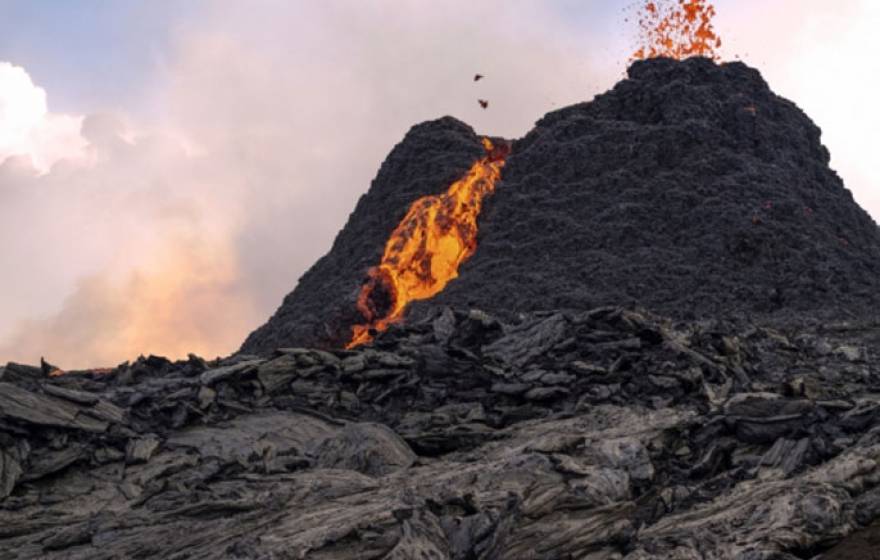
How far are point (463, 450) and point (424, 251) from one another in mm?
32870

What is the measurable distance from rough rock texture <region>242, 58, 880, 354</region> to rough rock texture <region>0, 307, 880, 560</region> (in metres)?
14.1

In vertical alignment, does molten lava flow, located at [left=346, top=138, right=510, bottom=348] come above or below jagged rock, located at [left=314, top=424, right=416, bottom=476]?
above

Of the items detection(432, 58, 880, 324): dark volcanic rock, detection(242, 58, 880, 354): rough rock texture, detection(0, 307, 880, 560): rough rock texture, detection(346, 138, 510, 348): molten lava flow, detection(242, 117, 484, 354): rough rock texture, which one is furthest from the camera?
detection(346, 138, 510, 348): molten lava flow

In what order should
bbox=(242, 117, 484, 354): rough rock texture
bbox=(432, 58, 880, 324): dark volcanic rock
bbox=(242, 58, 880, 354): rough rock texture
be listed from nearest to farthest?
bbox=(432, 58, 880, 324): dark volcanic rock
bbox=(242, 58, 880, 354): rough rock texture
bbox=(242, 117, 484, 354): rough rock texture

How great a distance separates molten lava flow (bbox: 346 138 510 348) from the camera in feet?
170

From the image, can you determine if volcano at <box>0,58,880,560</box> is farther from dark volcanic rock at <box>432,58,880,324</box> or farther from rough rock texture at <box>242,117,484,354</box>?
rough rock texture at <box>242,117,484,354</box>

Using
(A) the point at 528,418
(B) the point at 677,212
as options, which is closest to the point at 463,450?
(A) the point at 528,418

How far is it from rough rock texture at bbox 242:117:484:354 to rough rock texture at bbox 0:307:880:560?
19.6m

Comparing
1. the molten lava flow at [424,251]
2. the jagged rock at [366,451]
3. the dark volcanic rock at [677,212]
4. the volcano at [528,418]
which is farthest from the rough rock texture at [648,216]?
Result: the jagged rock at [366,451]

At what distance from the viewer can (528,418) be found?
24.2 meters

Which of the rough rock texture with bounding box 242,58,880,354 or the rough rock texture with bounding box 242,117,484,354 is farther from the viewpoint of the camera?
the rough rock texture with bounding box 242,117,484,354

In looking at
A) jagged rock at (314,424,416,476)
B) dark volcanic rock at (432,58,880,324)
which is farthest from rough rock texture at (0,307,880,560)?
dark volcanic rock at (432,58,880,324)

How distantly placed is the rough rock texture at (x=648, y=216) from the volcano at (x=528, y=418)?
0.22 meters

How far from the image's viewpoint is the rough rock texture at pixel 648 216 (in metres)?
46.0
